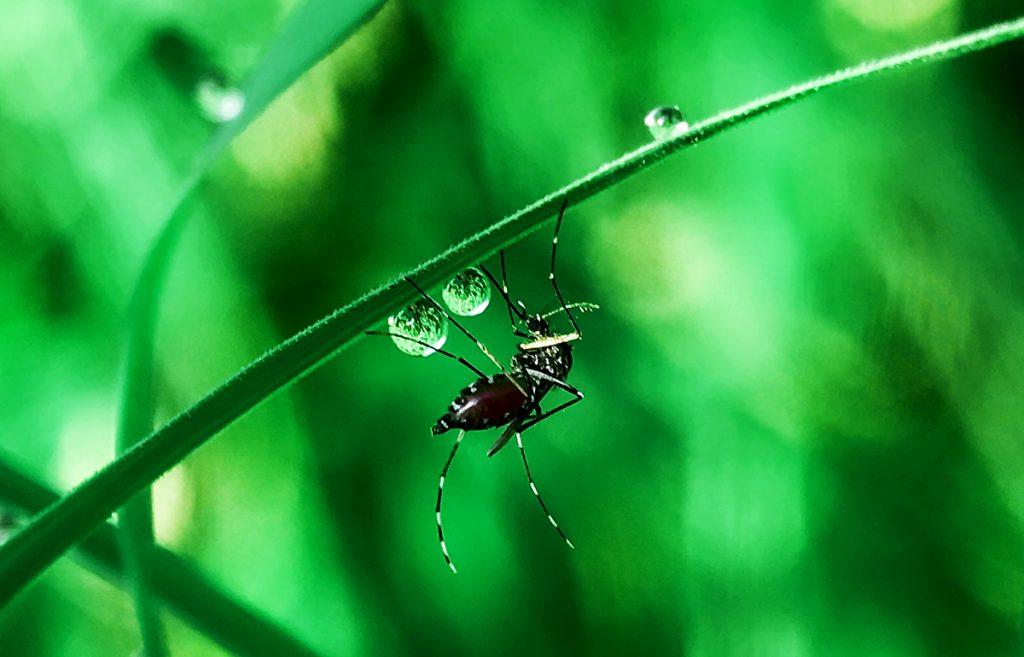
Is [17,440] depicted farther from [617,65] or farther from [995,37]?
[995,37]

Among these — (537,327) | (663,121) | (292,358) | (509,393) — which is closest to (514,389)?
(509,393)

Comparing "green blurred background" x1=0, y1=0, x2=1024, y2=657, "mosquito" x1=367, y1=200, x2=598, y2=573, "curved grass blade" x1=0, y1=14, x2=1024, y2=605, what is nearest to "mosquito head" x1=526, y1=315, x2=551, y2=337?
"mosquito" x1=367, y1=200, x2=598, y2=573

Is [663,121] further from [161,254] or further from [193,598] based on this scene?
[193,598]

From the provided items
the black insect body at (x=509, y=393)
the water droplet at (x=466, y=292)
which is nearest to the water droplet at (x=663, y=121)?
the water droplet at (x=466, y=292)

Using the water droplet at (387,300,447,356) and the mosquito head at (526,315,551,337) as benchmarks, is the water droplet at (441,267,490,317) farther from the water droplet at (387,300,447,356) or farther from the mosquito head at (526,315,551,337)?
the mosquito head at (526,315,551,337)

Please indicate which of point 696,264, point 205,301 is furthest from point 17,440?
point 696,264

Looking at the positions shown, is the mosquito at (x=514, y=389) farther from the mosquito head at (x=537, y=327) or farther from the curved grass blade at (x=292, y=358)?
the curved grass blade at (x=292, y=358)
